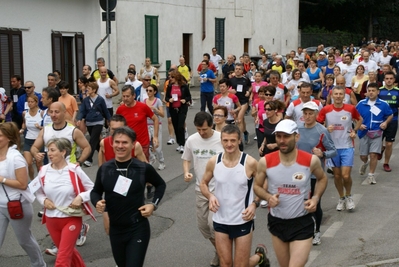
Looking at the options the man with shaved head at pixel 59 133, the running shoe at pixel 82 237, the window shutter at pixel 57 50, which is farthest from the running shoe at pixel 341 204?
the window shutter at pixel 57 50

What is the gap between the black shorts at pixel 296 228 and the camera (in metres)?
5.90

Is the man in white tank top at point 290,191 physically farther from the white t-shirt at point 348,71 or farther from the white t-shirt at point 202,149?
the white t-shirt at point 348,71

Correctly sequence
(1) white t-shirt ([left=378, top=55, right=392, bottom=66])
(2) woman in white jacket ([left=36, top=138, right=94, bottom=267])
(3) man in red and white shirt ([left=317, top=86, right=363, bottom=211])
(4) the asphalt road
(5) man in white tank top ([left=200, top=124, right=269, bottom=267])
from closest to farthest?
(5) man in white tank top ([left=200, top=124, right=269, bottom=267])
(2) woman in white jacket ([left=36, top=138, right=94, bottom=267])
(4) the asphalt road
(3) man in red and white shirt ([left=317, top=86, right=363, bottom=211])
(1) white t-shirt ([left=378, top=55, right=392, bottom=66])

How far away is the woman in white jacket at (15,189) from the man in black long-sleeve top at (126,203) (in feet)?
3.49

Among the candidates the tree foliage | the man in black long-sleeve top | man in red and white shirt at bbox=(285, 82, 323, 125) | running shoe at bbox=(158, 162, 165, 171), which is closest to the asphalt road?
man in red and white shirt at bbox=(285, 82, 323, 125)

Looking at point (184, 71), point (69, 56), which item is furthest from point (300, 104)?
point (184, 71)

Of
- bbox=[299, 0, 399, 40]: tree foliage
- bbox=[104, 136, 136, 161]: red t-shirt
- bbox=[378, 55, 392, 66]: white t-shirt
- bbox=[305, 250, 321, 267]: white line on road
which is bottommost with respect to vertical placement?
bbox=[305, 250, 321, 267]: white line on road

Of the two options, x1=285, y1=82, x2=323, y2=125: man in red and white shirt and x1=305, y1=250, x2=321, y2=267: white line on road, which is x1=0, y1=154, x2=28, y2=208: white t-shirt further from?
x1=285, y1=82, x2=323, y2=125: man in red and white shirt

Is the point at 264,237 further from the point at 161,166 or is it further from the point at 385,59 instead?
the point at 385,59

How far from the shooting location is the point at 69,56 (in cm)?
2117

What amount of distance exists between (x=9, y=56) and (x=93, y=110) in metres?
6.65

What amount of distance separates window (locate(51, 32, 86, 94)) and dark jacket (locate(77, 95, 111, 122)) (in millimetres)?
7937

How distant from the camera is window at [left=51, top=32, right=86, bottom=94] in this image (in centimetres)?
2033

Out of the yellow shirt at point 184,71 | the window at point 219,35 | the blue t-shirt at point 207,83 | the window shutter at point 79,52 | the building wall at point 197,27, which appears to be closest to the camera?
the blue t-shirt at point 207,83
